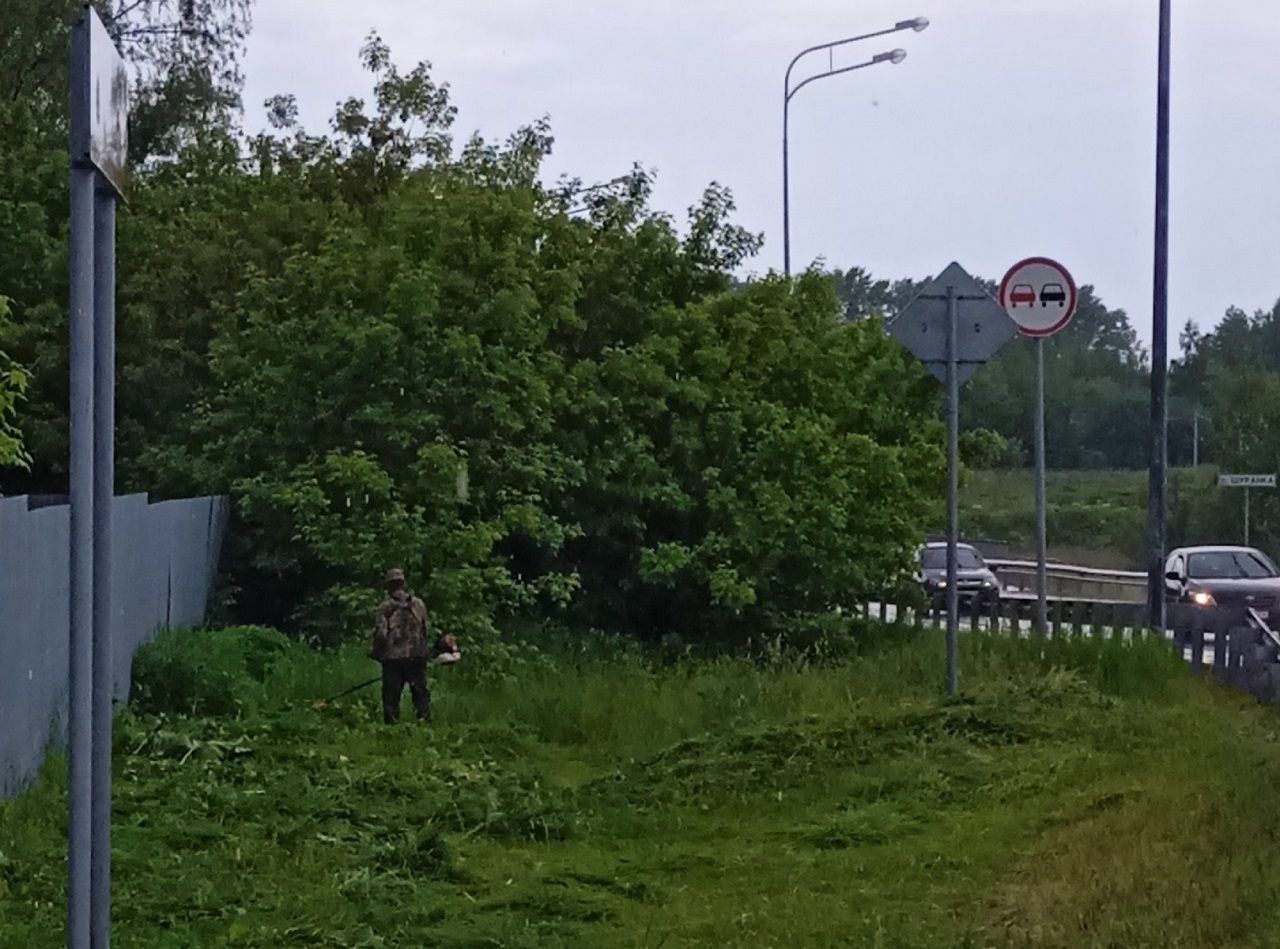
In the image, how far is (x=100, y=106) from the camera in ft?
13.4

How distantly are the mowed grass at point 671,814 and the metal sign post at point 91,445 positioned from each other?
144 inches

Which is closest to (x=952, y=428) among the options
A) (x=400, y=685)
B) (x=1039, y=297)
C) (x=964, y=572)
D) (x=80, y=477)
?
(x=1039, y=297)

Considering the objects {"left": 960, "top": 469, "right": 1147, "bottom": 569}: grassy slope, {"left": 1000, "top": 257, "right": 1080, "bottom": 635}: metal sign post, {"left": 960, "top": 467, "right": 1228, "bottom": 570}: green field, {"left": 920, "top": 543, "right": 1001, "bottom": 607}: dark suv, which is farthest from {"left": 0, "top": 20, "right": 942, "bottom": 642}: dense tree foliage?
{"left": 960, "top": 469, "right": 1147, "bottom": 569}: grassy slope

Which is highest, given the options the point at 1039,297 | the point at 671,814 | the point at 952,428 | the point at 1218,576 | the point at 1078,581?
the point at 1039,297

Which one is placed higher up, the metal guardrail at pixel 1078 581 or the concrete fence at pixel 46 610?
the concrete fence at pixel 46 610

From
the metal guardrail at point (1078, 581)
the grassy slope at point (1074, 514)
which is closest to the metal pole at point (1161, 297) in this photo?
the metal guardrail at point (1078, 581)

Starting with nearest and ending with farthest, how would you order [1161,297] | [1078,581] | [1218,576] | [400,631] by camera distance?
[400,631] → [1161,297] → [1218,576] → [1078,581]

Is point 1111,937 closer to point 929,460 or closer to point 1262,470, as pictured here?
point 929,460

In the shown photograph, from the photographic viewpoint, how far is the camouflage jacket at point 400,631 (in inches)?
576

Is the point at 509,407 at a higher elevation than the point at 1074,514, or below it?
higher

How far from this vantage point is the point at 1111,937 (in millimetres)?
7527

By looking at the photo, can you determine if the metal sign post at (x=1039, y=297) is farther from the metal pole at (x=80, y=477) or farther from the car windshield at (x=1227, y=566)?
the car windshield at (x=1227, y=566)

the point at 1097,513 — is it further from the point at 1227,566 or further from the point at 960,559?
the point at 1227,566

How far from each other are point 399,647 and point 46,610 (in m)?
3.20
